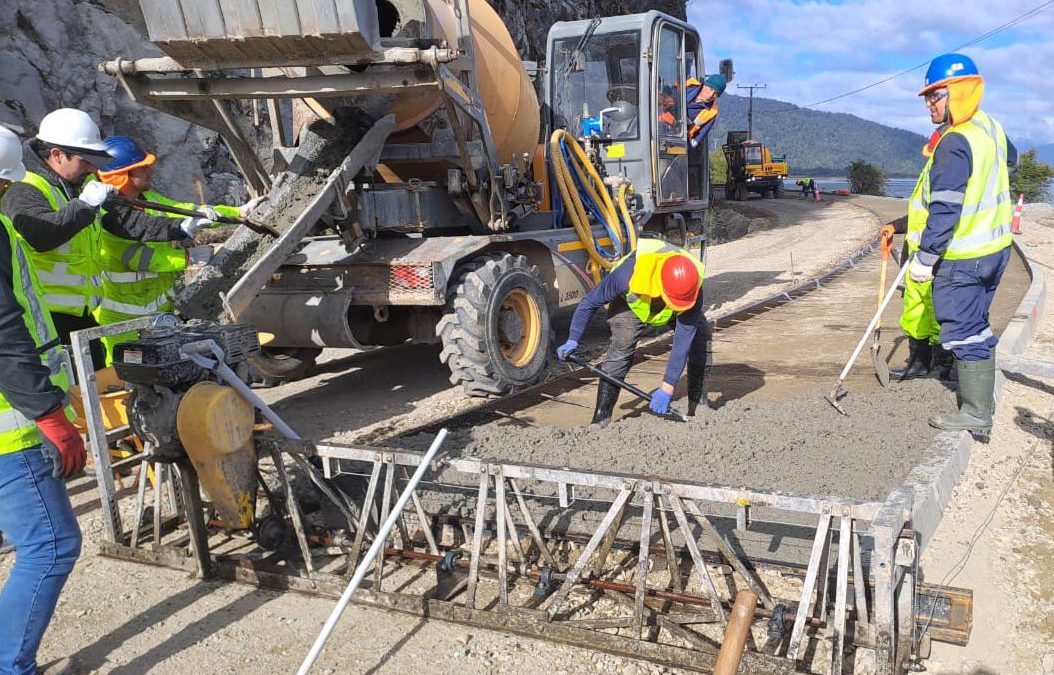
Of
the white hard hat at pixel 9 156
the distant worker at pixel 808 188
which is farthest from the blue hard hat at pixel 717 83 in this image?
the distant worker at pixel 808 188

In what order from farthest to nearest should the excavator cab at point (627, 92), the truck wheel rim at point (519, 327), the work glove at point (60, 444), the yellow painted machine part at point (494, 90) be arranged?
the excavator cab at point (627, 92) → the truck wheel rim at point (519, 327) → the yellow painted machine part at point (494, 90) → the work glove at point (60, 444)

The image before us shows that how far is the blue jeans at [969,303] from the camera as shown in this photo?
4.55 metres

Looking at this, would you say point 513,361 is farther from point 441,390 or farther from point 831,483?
point 831,483

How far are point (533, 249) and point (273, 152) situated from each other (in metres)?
2.25

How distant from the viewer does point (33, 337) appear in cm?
268

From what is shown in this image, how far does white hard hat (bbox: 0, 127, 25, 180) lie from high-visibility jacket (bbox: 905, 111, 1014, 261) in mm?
4460

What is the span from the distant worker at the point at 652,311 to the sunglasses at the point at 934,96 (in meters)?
1.65

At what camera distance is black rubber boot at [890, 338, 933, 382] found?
19.0 feet

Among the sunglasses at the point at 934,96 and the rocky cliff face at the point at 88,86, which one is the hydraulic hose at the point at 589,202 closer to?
the sunglasses at the point at 934,96

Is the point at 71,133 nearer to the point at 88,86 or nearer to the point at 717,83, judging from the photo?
the point at 717,83

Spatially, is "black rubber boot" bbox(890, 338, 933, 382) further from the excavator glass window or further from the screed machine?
the excavator glass window

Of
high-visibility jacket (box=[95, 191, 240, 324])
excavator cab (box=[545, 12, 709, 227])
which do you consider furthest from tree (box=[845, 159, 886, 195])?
high-visibility jacket (box=[95, 191, 240, 324])

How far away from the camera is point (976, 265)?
14.9 feet

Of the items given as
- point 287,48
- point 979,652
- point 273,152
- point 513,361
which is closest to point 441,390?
point 513,361
